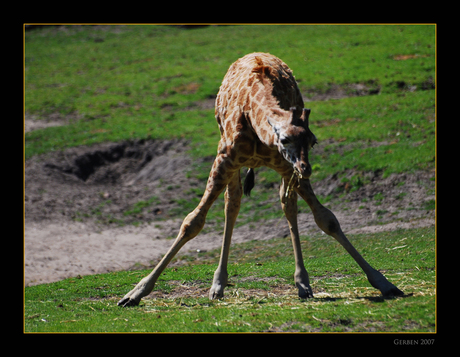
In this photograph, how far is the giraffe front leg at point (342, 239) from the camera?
6363 millimetres

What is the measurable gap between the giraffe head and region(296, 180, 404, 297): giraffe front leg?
1.22 meters

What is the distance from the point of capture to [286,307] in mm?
6324

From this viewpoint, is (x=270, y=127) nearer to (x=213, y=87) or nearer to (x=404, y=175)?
(x=404, y=175)

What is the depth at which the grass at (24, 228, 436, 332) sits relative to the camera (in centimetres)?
562

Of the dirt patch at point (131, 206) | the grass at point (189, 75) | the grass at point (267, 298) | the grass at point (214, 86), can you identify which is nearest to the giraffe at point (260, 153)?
the grass at point (267, 298)

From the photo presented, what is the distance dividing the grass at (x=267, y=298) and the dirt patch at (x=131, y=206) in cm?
131

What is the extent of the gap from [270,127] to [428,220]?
628cm

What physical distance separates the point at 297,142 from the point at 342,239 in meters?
1.78

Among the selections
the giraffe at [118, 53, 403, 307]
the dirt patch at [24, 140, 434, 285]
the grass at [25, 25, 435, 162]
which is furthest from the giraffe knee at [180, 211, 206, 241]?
the grass at [25, 25, 435, 162]

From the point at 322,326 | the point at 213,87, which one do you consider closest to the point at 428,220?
the point at 322,326

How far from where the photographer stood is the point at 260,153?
6930 mm

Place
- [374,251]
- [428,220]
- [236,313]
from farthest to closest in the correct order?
[428,220] → [374,251] → [236,313]

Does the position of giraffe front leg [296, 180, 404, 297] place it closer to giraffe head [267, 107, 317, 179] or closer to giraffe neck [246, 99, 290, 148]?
giraffe neck [246, 99, 290, 148]

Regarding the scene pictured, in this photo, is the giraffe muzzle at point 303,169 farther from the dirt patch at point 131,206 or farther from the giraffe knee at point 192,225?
the dirt patch at point 131,206
